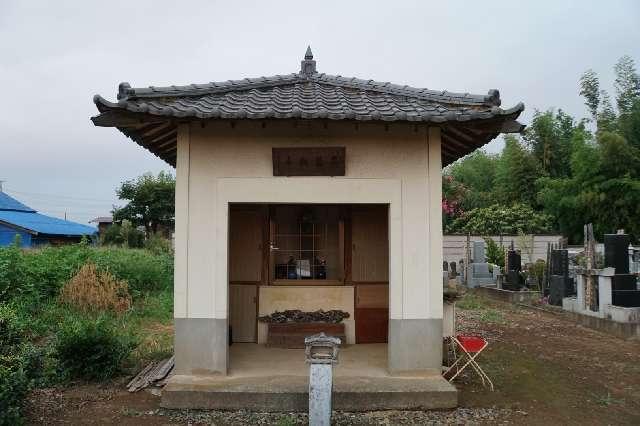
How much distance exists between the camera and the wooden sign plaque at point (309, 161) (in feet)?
23.4

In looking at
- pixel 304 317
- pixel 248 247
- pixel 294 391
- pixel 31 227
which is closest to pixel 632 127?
pixel 304 317

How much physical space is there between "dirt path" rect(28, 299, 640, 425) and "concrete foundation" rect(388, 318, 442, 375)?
63 centimetres

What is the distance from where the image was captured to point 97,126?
21.7ft

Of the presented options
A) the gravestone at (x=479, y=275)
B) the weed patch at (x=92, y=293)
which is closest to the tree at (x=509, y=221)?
the gravestone at (x=479, y=275)

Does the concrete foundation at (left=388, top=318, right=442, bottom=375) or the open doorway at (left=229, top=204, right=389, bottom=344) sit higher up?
the open doorway at (left=229, top=204, right=389, bottom=344)

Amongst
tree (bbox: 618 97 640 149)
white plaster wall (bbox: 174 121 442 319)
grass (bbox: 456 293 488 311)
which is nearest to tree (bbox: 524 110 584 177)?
tree (bbox: 618 97 640 149)

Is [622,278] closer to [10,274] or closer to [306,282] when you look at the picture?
[306,282]

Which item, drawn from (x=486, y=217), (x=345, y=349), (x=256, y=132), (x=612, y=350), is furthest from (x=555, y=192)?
(x=256, y=132)

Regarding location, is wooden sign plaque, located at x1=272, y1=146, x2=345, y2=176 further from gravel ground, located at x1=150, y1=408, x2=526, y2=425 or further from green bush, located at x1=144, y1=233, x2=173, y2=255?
green bush, located at x1=144, y1=233, x2=173, y2=255

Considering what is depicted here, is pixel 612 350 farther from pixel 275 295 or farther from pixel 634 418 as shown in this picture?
pixel 275 295

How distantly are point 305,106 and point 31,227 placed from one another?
27528mm

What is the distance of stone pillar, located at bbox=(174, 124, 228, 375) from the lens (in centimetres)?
693

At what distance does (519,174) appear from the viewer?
32844 millimetres

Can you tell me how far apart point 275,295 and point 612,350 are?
6.87 meters
